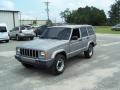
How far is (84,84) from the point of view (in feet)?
21.3

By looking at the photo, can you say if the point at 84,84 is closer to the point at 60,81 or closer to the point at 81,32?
the point at 60,81

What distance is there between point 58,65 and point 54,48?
29.7 inches

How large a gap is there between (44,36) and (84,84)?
337cm

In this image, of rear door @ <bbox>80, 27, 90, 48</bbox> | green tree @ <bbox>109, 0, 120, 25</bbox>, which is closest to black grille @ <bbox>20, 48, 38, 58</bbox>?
rear door @ <bbox>80, 27, 90, 48</bbox>

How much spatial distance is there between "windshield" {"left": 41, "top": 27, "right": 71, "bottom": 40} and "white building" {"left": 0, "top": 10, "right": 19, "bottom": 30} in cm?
2402

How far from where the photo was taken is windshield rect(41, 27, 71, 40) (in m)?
8.51

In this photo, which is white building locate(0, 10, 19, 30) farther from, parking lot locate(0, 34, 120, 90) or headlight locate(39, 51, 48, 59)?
headlight locate(39, 51, 48, 59)

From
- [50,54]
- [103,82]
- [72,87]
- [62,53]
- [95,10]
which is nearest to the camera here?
[72,87]

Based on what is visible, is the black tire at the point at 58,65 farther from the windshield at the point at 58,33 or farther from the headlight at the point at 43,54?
the windshield at the point at 58,33

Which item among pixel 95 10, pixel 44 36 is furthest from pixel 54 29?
pixel 95 10

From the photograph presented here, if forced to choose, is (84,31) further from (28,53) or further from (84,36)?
(28,53)

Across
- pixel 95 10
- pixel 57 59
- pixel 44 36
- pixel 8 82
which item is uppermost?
pixel 95 10

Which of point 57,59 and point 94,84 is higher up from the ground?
point 57,59

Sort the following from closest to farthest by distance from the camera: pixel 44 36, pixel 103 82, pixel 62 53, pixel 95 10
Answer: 1. pixel 103 82
2. pixel 62 53
3. pixel 44 36
4. pixel 95 10
